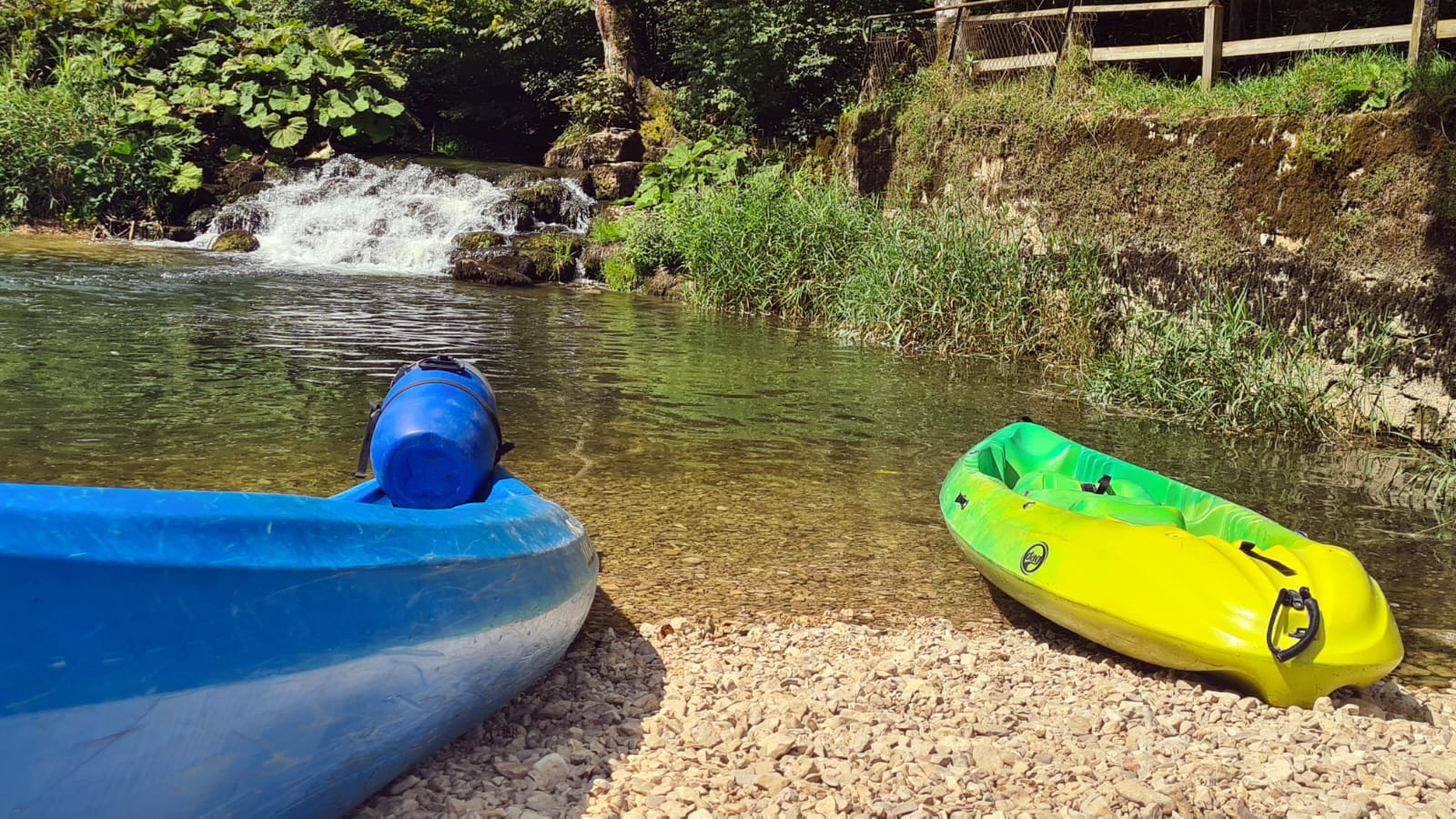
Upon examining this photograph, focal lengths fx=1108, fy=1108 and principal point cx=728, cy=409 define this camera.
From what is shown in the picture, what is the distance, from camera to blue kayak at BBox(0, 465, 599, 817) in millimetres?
1987

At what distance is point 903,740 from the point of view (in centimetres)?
321

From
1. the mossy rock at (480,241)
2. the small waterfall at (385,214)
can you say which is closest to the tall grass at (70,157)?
the small waterfall at (385,214)

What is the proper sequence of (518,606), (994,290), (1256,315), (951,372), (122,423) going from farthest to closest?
(994,290), (951,372), (1256,315), (122,423), (518,606)

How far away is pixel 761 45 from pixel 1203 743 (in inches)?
677

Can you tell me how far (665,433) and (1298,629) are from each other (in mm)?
4510

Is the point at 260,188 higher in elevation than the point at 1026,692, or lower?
higher

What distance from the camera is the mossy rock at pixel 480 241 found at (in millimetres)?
18359

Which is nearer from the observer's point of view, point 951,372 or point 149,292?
point 951,372

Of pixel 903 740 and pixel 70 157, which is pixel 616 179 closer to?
pixel 70 157

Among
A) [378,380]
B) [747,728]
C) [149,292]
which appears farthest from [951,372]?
[149,292]

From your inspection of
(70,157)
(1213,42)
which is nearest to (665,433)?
(1213,42)

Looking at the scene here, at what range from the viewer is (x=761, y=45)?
18953mm

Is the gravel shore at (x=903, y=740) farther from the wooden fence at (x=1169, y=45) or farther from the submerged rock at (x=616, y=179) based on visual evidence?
the submerged rock at (x=616, y=179)

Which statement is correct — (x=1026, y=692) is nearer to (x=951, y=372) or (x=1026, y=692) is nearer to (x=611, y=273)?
(x=951, y=372)
